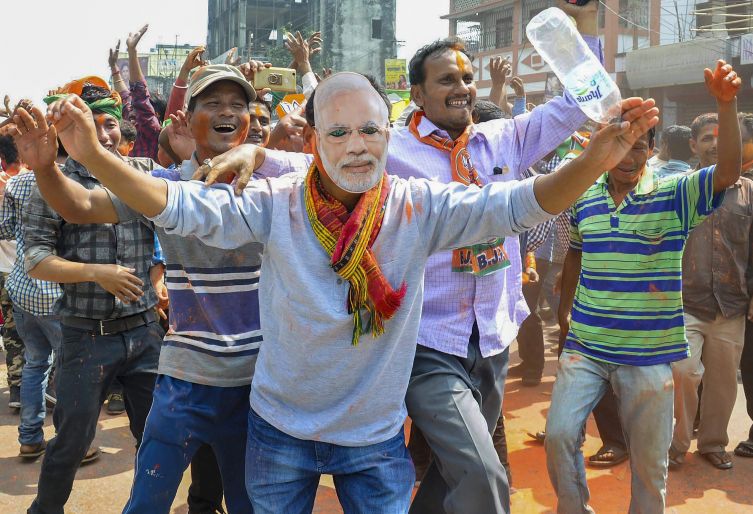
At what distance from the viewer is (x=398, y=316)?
96.7 inches

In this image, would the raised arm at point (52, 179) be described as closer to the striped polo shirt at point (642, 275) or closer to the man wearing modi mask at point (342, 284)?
the man wearing modi mask at point (342, 284)

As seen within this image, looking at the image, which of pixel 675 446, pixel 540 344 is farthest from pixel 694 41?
pixel 675 446

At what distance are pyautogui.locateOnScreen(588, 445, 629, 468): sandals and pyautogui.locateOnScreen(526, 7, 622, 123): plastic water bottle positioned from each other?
3.07 m

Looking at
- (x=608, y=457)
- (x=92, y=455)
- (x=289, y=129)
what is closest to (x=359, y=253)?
(x=289, y=129)

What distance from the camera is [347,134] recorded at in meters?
2.44

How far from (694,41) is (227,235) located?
2239 centimetres

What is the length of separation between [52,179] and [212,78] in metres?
0.87

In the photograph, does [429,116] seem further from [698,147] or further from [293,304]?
[698,147]

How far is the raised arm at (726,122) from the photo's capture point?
298cm

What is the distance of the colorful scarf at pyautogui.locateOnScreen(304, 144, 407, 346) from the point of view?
2338mm

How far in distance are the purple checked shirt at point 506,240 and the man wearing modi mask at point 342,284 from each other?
0.77m

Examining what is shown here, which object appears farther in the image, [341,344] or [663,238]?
[663,238]

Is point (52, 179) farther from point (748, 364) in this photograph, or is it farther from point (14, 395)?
point (748, 364)

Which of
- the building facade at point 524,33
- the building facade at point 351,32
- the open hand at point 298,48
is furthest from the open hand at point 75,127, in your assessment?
the building facade at point 351,32
